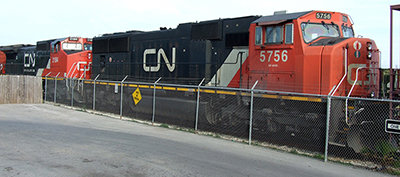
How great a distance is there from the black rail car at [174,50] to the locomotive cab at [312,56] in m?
1.38

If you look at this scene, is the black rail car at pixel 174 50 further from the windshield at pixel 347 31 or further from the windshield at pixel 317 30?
the windshield at pixel 347 31

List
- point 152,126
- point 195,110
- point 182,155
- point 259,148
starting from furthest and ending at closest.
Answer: point 152,126, point 195,110, point 259,148, point 182,155

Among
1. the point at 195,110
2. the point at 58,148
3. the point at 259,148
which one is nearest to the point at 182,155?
the point at 259,148

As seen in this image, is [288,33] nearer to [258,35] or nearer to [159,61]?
[258,35]

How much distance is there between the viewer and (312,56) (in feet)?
30.7

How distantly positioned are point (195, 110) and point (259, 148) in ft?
10.3

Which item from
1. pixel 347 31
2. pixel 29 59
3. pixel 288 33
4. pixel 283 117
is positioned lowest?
pixel 283 117

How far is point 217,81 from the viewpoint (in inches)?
489

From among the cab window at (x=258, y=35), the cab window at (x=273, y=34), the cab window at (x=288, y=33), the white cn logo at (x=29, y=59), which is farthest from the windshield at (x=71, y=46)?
the cab window at (x=288, y=33)

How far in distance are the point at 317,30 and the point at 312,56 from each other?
1066 millimetres

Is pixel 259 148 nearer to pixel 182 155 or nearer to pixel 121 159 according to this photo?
pixel 182 155

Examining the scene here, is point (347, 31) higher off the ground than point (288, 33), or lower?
higher

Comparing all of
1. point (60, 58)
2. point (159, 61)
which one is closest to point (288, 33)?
point (159, 61)

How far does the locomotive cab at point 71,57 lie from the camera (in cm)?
2038
